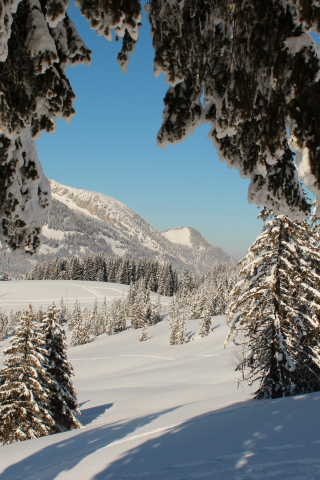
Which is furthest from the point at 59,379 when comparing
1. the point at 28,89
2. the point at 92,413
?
the point at 28,89

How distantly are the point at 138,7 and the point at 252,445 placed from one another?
5.43m

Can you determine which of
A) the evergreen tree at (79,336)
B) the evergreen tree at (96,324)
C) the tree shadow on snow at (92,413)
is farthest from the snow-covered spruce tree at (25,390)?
the evergreen tree at (96,324)

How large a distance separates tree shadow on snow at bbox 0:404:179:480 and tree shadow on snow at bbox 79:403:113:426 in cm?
695

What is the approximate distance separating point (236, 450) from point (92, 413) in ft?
44.3

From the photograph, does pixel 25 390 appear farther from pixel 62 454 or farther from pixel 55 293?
pixel 55 293

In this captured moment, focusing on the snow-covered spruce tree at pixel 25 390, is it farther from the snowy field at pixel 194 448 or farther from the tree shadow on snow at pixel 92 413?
the snowy field at pixel 194 448

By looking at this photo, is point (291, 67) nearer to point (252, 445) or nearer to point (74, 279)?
point (252, 445)

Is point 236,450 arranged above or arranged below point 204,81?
below

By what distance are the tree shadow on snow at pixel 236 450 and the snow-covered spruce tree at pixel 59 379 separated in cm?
915

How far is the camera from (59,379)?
575 inches

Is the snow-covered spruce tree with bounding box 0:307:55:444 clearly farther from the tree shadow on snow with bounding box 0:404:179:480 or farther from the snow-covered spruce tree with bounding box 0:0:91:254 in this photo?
the snow-covered spruce tree with bounding box 0:0:91:254

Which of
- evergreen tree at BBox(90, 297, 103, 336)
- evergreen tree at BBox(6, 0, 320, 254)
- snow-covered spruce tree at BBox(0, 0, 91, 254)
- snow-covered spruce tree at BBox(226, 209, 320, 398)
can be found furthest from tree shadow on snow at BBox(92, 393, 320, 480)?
A: evergreen tree at BBox(90, 297, 103, 336)

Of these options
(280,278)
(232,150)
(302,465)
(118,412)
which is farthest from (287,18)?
(118,412)

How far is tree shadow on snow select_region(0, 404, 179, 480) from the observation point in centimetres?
557
